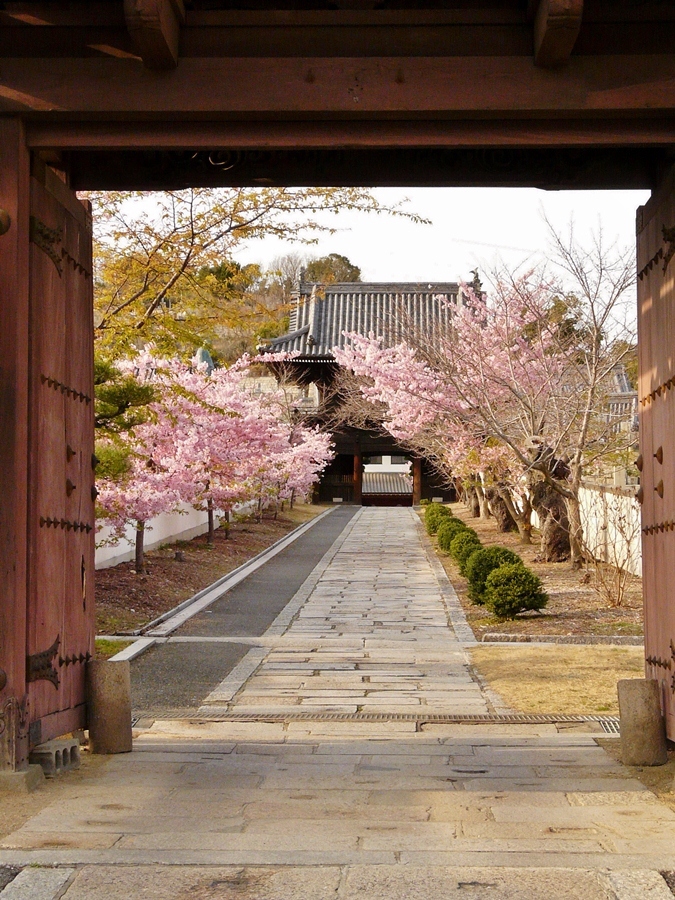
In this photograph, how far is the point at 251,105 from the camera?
4777 mm

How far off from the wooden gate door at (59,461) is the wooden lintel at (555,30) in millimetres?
2643

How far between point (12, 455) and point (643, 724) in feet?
11.7

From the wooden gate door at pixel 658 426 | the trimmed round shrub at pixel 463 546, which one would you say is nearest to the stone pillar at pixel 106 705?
the wooden gate door at pixel 658 426

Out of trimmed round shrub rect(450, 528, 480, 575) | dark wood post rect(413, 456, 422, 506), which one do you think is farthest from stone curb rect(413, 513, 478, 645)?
dark wood post rect(413, 456, 422, 506)

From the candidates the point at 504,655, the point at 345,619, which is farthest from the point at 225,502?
the point at 504,655

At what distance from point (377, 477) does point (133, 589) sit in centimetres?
3675

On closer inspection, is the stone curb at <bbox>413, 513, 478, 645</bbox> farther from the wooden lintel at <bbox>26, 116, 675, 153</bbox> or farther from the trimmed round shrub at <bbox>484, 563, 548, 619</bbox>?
the wooden lintel at <bbox>26, 116, 675, 153</bbox>

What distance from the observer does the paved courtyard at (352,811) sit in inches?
141

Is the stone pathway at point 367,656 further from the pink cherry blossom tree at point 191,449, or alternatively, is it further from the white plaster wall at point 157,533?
the white plaster wall at point 157,533

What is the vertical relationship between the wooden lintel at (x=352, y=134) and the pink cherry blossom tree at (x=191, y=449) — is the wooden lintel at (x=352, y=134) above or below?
above

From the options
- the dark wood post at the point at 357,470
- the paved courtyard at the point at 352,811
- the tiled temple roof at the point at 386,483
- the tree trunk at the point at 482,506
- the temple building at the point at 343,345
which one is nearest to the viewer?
the paved courtyard at the point at 352,811

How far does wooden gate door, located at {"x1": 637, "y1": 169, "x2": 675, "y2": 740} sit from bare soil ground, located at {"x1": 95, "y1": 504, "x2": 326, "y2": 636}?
7.72m

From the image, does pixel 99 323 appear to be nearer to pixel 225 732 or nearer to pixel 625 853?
pixel 225 732

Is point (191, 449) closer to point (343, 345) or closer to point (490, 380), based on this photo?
point (490, 380)
